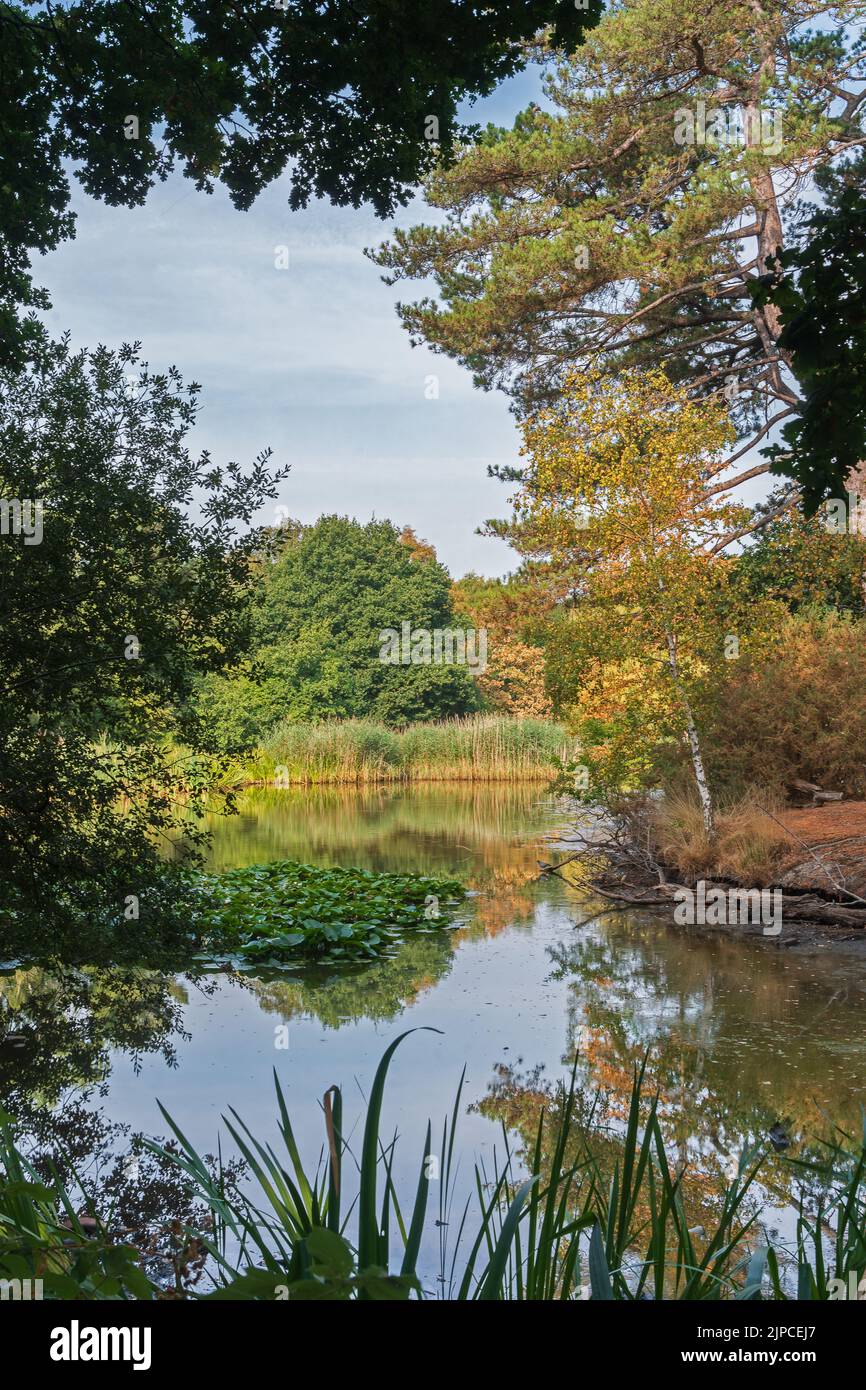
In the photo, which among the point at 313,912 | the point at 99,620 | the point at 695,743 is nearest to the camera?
the point at 99,620

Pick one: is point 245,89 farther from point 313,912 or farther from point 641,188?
point 641,188

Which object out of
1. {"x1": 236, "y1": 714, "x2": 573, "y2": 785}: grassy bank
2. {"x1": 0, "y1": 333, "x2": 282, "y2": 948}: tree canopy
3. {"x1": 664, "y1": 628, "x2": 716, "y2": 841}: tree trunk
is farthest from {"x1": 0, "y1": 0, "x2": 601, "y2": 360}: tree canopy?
{"x1": 236, "y1": 714, "x2": 573, "y2": 785}: grassy bank

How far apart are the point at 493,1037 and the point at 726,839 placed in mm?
5172

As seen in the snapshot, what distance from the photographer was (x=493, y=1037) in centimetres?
631

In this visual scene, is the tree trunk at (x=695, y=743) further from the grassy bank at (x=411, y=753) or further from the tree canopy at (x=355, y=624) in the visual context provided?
the tree canopy at (x=355, y=624)

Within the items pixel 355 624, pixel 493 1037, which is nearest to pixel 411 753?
pixel 355 624

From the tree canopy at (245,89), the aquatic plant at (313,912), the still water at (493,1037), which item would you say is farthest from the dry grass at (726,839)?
the tree canopy at (245,89)

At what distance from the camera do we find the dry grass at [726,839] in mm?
10461

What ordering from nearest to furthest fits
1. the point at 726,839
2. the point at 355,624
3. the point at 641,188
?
the point at 726,839 → the point at 641,188 → the point at 355,624

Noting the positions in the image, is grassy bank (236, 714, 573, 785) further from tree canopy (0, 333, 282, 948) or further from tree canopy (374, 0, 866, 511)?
tree canopy (0, 333, 282, 948)

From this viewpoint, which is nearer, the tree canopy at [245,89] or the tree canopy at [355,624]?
the tree canopy at [245,89]

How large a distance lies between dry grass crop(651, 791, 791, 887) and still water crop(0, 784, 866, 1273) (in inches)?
43.3

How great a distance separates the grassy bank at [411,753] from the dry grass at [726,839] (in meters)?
13.4
